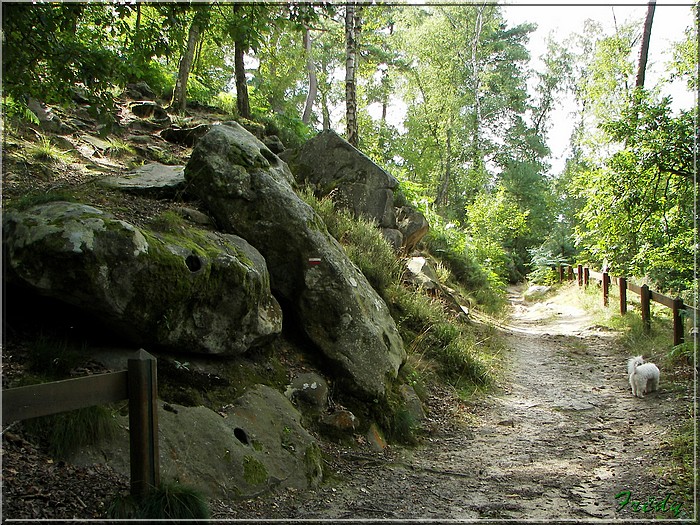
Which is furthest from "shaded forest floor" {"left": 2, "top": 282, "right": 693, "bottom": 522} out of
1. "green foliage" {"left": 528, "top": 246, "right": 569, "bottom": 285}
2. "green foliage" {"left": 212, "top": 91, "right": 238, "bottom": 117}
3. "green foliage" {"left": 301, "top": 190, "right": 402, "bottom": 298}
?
"green foliage" {"left": 528, "top": 246, "right": 569, "bottom": 285}

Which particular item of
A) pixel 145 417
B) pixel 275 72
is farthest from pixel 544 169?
pixel 145 417

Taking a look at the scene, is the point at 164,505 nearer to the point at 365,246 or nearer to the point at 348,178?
the point at 365,246

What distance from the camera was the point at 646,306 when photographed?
33.2 feet

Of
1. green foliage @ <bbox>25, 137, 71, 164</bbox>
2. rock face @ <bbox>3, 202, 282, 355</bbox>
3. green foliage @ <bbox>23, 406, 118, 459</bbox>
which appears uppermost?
green foliage @ <bbox>25, 137, 71, 164</bbox>

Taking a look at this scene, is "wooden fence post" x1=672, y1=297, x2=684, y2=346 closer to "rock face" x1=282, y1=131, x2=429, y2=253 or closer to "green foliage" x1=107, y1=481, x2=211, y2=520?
"rock face" x1=282, y1=131, x2=429, y2=253

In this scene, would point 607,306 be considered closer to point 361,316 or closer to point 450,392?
point 450,392

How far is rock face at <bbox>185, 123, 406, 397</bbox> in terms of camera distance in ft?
21.2

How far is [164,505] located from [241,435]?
138 cm

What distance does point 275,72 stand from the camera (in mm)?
19422

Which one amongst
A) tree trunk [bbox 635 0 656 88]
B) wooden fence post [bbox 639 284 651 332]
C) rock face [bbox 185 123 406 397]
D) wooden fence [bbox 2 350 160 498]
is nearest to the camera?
wooden fence [bbox 2 350 160 498]

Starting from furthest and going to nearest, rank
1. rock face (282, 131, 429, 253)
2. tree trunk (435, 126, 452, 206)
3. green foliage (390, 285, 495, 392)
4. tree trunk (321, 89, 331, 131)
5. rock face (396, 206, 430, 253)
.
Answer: tree trunk (321, 89, 331, 131), tree trunk (435, 126, 452, 206), rock face (396, 206, 430, 253), rock face (282, 131, 429, 253), green foliage (390, 285, 495, 392)

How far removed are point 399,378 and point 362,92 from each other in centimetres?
2597

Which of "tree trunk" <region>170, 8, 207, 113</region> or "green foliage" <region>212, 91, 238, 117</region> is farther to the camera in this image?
"green foliage" <region>212, 91, 238, 117</region>

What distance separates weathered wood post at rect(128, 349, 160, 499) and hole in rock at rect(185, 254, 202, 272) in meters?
1.73
